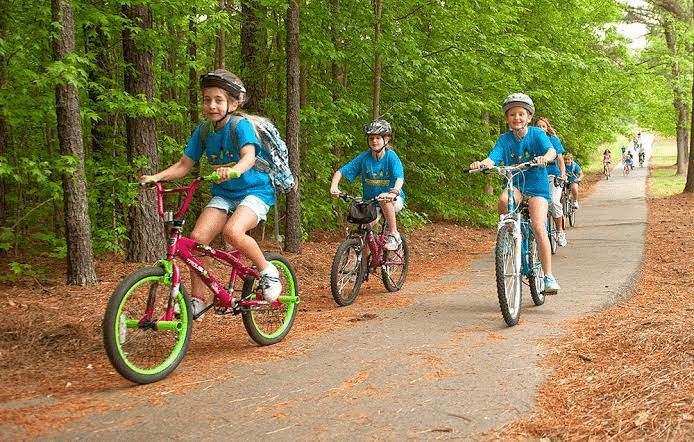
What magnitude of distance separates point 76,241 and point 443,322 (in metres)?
4.21

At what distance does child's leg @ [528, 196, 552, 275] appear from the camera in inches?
247

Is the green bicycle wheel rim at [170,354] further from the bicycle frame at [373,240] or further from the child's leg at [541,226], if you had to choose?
the child's leg at [541,226]

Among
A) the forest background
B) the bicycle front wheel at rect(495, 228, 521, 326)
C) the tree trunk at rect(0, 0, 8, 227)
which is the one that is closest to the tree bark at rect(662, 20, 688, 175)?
the forest background

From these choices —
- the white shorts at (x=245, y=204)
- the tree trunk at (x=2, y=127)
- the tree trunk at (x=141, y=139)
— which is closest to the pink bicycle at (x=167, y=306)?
the white shorts at (x=245, y=204)

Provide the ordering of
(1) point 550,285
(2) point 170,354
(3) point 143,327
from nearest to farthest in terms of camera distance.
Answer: (3) point 143,327 → (2) point 170,354 → (1) point 550,285

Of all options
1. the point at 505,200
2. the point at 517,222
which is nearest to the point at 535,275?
the point at 517,222

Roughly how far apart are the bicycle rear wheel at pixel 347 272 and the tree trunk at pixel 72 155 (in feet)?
9.42

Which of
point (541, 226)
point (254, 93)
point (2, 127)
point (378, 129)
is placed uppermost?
point (254, 93)

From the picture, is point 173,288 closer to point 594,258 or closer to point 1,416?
point 1,416

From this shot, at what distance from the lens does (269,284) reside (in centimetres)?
505

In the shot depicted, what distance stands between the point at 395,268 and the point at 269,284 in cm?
316

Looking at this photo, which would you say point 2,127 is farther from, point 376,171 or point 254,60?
point 376,171

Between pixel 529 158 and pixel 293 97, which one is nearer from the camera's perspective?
pixel 529 158

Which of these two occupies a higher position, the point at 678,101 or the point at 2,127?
the point at 678,101
